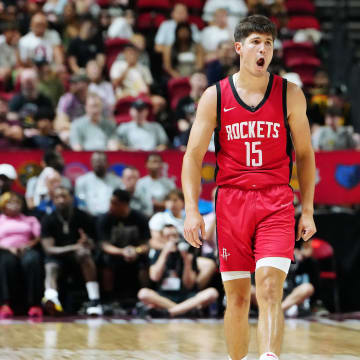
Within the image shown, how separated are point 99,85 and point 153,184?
3.10 m

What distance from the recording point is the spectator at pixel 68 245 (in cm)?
959

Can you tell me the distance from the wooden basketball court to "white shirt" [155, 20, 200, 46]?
6.76 metres

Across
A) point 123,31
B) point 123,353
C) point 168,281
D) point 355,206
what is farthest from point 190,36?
point 123,353

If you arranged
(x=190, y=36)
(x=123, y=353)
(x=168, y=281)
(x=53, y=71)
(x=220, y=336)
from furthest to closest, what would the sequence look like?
1. (x=190, y=36)
2. (x=53, y=71)
3. (x=168, y=281)
4. (x=220, y=336)
5. (x=123, y=353)

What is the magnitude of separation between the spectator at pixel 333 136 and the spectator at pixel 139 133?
7.23 feet

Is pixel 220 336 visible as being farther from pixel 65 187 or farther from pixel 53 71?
pixel 53 71

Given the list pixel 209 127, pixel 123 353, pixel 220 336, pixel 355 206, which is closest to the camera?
pixel 209 127

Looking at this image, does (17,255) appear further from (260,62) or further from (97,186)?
(260,62)

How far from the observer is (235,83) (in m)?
4.86

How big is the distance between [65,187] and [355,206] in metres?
3.68

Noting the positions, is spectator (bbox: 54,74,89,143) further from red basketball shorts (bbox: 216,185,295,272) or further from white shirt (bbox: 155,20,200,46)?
red basketball shorts (bbox: 216,185,295,272)

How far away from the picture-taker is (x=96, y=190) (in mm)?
10430

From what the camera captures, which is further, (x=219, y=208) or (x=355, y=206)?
(x=355, y=206)

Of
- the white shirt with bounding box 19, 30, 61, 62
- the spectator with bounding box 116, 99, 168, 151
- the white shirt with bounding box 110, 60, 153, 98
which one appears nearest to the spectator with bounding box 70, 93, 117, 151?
the spectator with bounding box 116, 99, 168, 151
